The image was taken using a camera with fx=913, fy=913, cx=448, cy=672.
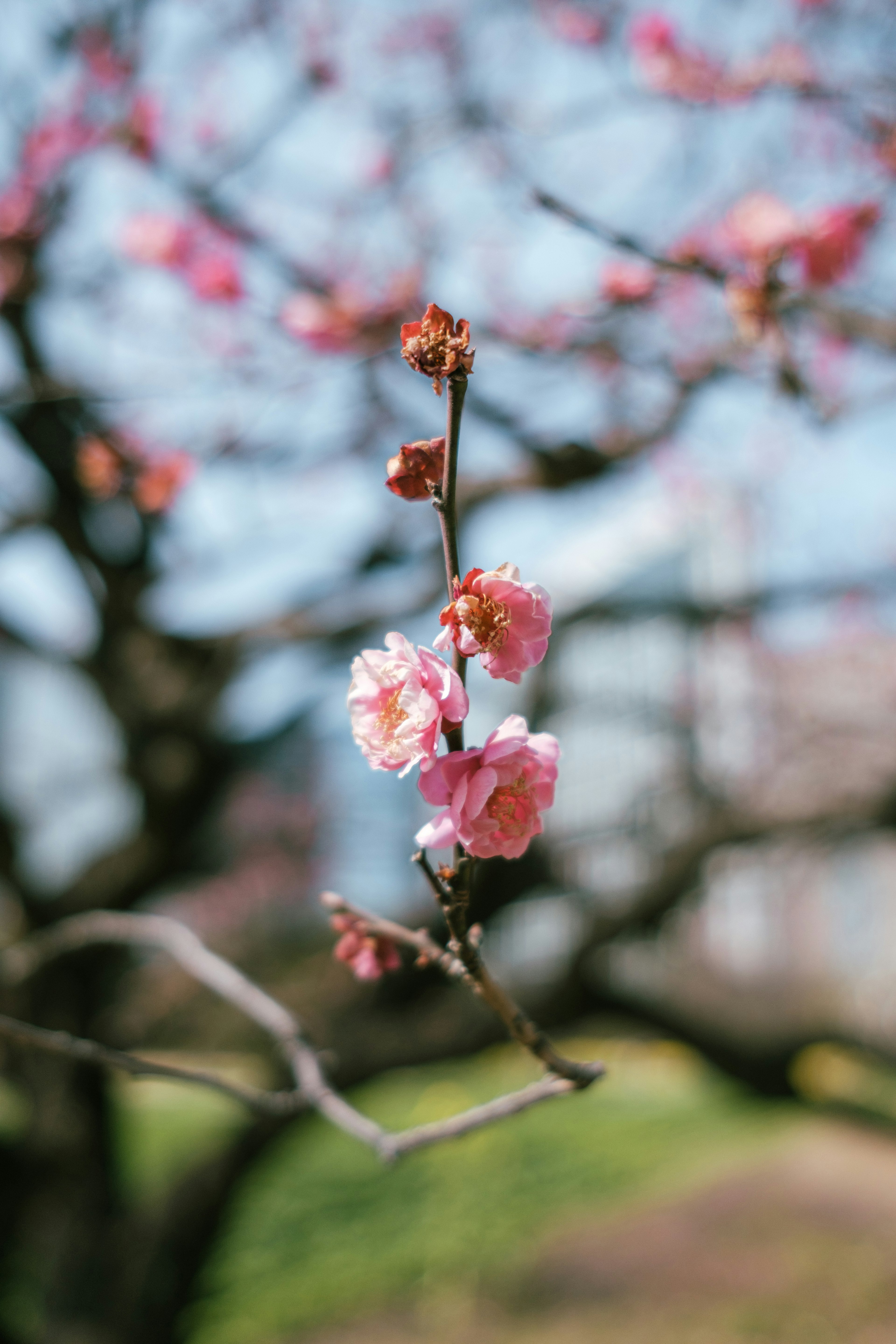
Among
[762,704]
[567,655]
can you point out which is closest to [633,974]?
[567,655]

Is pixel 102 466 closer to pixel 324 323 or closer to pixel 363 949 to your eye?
pixel 324 323

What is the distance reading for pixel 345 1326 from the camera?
14.1 ft

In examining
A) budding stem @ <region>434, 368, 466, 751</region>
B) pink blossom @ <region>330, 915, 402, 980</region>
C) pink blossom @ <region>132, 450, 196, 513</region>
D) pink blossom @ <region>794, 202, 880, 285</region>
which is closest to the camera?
budding stem @ <region>434, 368, 466, 751</region>

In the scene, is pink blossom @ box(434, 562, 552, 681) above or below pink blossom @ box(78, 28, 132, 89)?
below

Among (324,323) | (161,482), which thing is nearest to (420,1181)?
(161,482)

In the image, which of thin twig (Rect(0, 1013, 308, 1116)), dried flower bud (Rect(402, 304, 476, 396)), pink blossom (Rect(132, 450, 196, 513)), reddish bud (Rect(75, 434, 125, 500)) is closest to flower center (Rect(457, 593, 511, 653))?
dried flower bud (Rect(402, 304, 476, 396))

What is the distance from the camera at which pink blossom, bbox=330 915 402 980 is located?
30.4 inches

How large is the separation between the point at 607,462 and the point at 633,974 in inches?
83.7

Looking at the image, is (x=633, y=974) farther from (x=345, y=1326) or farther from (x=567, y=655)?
(x=345, y=1326)

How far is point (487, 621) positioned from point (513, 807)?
0.40 feet

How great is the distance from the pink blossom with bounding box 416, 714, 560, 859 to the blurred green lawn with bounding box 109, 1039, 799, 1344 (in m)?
2.65

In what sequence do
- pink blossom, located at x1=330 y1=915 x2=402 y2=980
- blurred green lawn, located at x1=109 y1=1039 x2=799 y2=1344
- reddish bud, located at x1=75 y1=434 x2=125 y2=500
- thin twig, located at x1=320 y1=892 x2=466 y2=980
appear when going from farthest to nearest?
blurred green lawn, located at x1=109 y1=1039 x2=799 y2=1344 → reddish bud, located at x1=75 y1=434 x2=125 y2=500 → pink blossom, located at x1=330 y1=915 x2=402 y2=980 → thin twig, located at x1=320 y1=892 x2=466 y2=980

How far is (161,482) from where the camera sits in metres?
3.17

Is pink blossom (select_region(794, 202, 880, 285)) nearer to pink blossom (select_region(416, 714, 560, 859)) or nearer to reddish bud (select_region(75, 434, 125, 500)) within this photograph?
pink blossom (select_region(416, 714, 560, 859))
